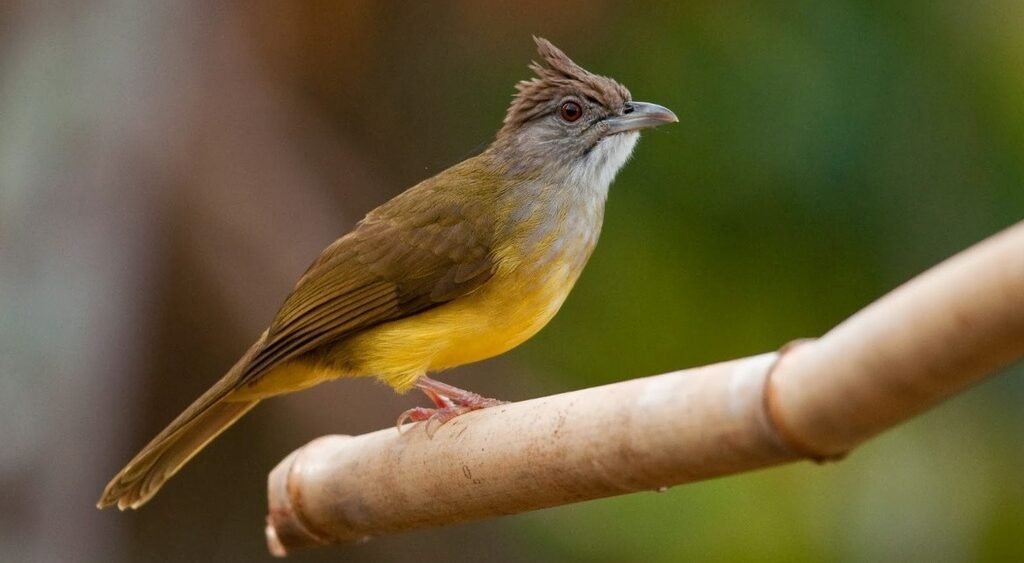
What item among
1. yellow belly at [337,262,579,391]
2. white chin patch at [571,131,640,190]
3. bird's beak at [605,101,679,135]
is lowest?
yellow belly at [337,262,579,391]

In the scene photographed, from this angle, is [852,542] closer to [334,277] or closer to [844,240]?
[844,240]

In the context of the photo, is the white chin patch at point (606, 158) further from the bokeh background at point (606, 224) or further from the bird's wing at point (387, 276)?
the bokeh background at point (606, 224)

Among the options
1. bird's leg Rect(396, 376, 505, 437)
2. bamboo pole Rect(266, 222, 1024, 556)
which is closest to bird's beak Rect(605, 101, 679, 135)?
bird's leg Rect(396, 376, 505, 437)

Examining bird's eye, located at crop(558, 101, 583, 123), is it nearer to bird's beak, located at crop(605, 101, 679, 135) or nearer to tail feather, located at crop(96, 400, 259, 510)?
bird's beak, located at crop(605, 101, 679, 135)

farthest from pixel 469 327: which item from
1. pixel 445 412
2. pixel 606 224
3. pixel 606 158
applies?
pixel 606 224

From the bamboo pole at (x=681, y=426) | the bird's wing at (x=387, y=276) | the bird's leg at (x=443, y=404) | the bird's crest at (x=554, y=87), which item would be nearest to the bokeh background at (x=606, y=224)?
the bird's crest at (x=554, y=87)

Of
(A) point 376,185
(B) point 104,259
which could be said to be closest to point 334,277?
(B) point 104,259

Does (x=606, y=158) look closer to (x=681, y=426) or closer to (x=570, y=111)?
(x=570, y=111)
